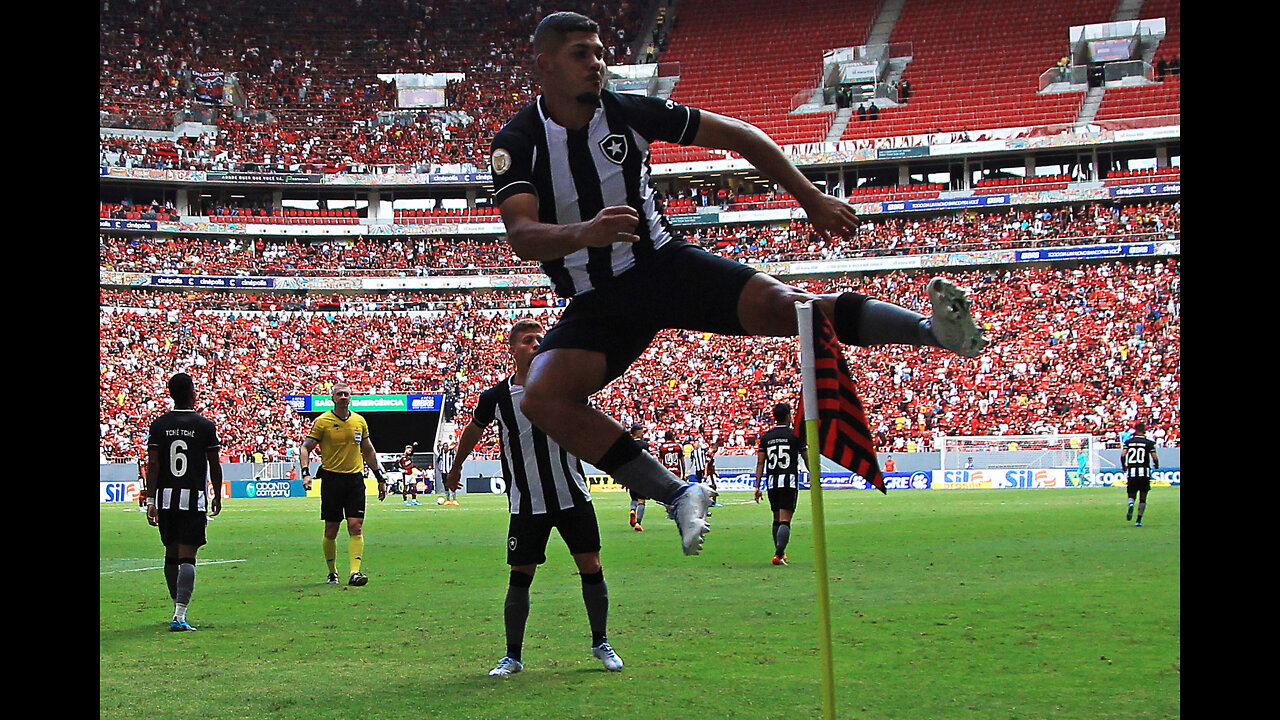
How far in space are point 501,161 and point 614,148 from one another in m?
0.51

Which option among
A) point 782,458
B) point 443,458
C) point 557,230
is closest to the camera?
point 557,230

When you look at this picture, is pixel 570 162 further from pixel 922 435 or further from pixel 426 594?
pixel 922 435

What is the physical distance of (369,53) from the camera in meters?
62.9

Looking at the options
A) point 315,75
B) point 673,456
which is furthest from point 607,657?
point 315,75

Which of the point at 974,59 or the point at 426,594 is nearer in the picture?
the point at 426,594

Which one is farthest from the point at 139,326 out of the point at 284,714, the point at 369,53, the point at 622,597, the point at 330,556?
the point at 284,714

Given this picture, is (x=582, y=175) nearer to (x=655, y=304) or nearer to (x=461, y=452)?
(x=655, y=304)

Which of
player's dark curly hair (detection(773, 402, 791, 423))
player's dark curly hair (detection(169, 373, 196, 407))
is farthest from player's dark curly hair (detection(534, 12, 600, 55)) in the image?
player's dark curly hair (detection(773, 402, 791, 423))

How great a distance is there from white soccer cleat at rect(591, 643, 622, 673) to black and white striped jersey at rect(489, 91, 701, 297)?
3.30 meters

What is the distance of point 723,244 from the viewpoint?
53188mm

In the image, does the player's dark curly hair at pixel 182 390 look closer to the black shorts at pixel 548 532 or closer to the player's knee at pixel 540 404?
the black shorts at pixel 548 532

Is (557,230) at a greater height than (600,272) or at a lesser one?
greater

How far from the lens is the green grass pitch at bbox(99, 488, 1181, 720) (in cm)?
669

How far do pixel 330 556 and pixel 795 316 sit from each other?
10043 millimetres
